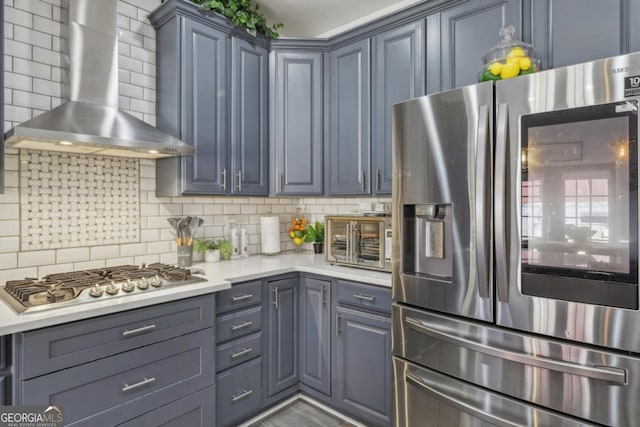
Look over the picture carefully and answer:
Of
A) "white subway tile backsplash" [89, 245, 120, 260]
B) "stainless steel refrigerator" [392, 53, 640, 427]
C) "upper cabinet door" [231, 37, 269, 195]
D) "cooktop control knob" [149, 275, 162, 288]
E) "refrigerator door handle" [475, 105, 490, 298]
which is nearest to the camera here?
"stainless steel refrigerator" [392, 53, 640, 427]

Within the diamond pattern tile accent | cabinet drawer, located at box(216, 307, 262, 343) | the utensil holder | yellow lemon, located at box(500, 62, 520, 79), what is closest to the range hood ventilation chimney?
the diamond pattern tile accent

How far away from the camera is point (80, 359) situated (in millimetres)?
1486

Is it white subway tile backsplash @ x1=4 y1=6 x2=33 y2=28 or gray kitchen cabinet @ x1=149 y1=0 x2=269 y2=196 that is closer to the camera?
white subway tile backsplash @ x1=4 y1=6 x2=33 y2=28

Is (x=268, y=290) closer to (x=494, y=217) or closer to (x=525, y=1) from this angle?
(x=494, y=217)

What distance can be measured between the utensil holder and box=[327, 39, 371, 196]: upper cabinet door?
1087 millimetres

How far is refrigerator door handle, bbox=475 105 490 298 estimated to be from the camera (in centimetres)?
150

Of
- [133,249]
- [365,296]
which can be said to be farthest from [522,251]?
[133,249]

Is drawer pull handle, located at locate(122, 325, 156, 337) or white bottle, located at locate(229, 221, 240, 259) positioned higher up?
white bottle, located at locate(229, 221, 240, 259)

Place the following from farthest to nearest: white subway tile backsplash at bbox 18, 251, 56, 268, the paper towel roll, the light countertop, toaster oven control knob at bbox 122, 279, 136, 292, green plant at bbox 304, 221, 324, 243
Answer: green plant at bbox 304, 221, 324, 243 < the paper towel roll < white subway tile backsplash at bbox 18, 251, 56, 268 < toaster oven control knob at bbox 122, 279, 136, 292 < the light countertop

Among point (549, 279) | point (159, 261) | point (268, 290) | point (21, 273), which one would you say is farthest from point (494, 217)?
point (21, 273)

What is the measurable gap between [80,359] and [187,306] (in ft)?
1.60

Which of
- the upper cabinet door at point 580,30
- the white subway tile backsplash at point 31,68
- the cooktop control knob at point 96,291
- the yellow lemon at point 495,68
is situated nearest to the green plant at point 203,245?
the cooktop control knob at point 96,291

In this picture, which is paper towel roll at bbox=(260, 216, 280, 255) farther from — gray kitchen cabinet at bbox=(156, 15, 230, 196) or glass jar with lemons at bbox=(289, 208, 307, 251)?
gray kitchen cabinet at bbox=(156, 15, 230, 196)

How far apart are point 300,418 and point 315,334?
537mm
